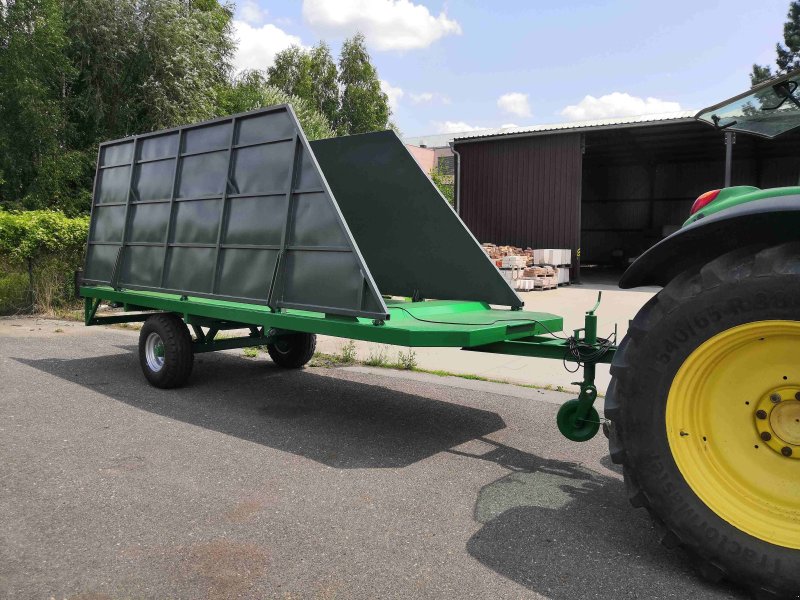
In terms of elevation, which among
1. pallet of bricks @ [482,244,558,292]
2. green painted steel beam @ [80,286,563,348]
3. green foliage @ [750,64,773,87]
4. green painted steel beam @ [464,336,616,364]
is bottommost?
green painted steel beam @ [464,336,616,364]

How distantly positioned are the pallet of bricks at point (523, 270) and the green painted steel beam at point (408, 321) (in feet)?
37.1

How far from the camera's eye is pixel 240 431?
5121mm

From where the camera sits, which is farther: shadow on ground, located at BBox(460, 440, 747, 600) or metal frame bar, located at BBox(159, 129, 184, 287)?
metal frame bar, located at BBox(159, 129, 184, 287)

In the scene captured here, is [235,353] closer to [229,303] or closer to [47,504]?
[229,303]

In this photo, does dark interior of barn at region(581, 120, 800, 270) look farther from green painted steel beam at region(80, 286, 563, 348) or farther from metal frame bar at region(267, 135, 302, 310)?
metal frame bar at region(267, 135, 302, 310)

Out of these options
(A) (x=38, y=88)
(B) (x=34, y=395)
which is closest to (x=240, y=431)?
(B) (x=34, y=395)

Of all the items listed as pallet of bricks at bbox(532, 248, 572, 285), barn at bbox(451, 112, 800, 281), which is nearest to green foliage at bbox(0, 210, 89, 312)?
pallet of bricks at bbox(532, 248, 572, 285)

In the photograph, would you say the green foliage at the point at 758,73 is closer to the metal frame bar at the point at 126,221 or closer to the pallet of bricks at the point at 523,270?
the pallet of bricks at the point at 523,270

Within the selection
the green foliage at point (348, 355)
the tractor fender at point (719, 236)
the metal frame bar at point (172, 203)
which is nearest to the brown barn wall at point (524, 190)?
the green foliage at point (348, 355)

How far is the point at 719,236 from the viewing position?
121 inches

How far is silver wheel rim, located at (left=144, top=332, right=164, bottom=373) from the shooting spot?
257 inches

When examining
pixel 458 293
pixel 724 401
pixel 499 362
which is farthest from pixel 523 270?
pixel 724 401

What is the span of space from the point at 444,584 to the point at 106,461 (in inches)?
106

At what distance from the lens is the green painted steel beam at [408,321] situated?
433 centimetres
